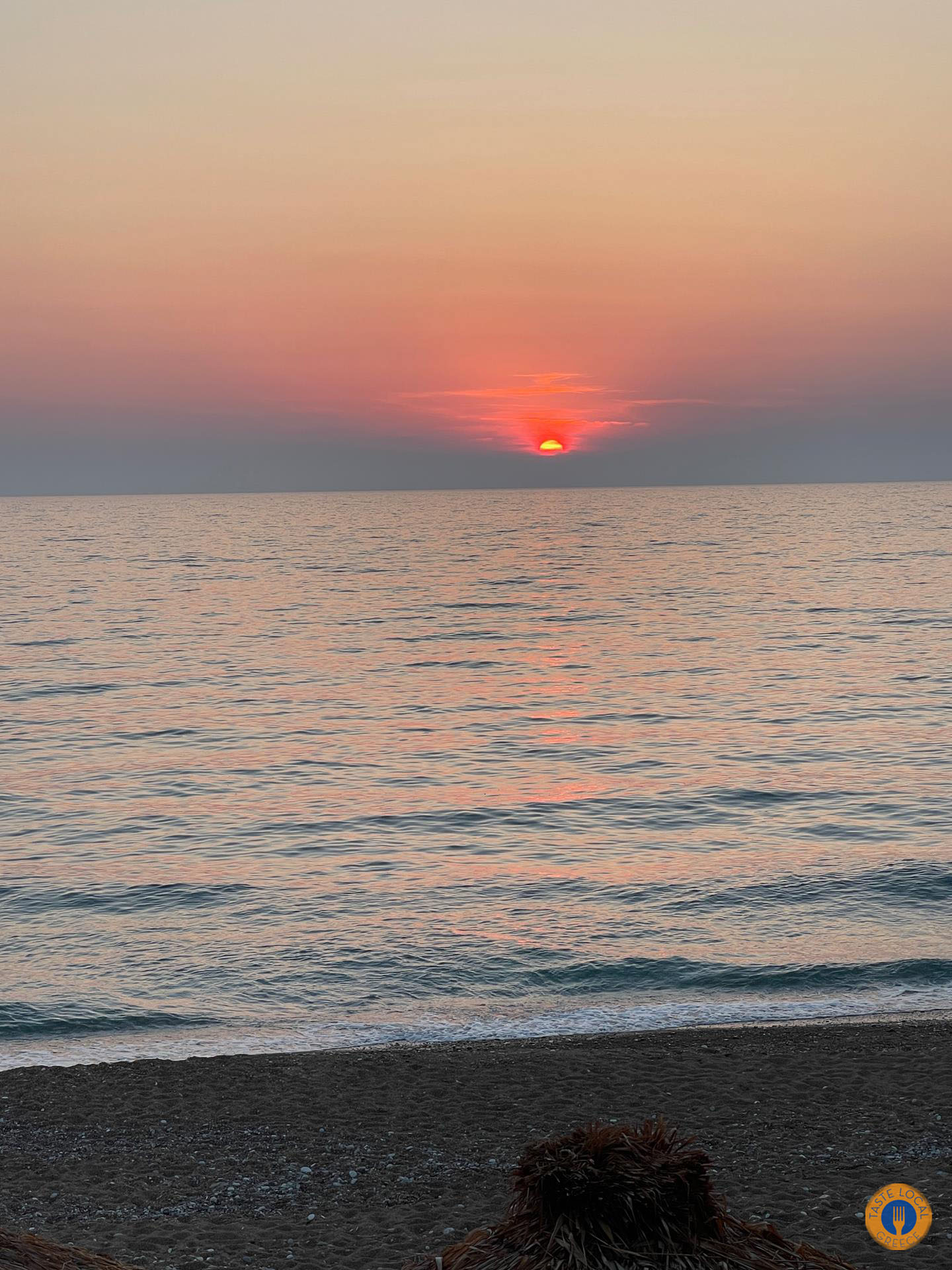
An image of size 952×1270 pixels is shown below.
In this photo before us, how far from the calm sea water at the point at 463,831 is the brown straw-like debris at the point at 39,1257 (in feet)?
35.1

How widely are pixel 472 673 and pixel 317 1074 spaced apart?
118 feet

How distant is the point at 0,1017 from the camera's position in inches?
609

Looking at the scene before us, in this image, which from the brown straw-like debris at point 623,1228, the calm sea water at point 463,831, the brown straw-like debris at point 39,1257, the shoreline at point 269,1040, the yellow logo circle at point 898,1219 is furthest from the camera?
the calm sea water at point 463,831

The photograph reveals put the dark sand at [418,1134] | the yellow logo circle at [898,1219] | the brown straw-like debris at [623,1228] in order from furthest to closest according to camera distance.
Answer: the dark sand at [418,1134] < the yellow logo circle at [898,1219] < the brown straw-like debris at [623,1228]

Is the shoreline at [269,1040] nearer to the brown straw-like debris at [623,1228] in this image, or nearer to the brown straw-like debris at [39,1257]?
the brown straw-like debris at [39,1257]

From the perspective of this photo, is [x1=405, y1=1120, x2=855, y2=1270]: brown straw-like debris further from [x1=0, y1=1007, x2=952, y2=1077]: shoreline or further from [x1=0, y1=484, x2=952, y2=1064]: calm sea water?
[x1=0, y1=484, x2=952, y2=1064]: calm sea water

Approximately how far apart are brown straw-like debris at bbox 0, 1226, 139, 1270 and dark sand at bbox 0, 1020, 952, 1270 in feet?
14.5

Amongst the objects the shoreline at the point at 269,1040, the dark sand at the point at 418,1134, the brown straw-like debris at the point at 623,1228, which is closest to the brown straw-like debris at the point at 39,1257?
the brown straw-like debris at the point at 623,1228

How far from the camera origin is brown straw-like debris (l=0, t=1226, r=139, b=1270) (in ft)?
12.6

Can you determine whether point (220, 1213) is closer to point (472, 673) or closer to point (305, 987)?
point (305, 987)

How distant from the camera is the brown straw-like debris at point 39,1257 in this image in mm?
3855

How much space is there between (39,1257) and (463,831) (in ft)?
68.1

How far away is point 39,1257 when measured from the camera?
394 centimetres

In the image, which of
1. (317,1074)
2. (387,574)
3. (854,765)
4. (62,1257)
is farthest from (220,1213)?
(387,574)
